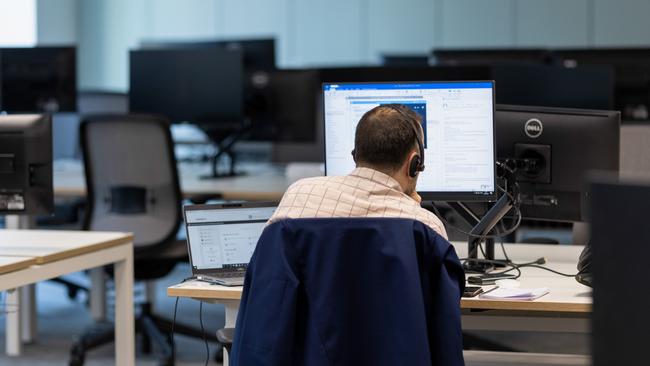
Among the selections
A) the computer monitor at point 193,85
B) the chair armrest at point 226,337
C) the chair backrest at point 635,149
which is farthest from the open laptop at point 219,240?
the computer monitor at point 193,85

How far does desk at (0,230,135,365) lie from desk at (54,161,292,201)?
3.18 feet

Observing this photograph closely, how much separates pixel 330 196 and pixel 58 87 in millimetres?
3280

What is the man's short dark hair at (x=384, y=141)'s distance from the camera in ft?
6.62

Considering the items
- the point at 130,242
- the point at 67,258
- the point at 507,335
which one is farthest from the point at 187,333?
the point at 507,335

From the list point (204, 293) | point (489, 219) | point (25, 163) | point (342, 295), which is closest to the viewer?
point (342, 295)

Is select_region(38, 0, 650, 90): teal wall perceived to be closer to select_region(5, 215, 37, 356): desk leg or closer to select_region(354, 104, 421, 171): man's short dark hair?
select_region(5, 215, 37, 356): desk leg

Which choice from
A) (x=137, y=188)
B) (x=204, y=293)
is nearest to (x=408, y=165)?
(x=204, y=293)

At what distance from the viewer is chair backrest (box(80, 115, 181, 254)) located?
3.92 metres

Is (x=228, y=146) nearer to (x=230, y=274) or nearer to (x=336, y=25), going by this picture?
(x=230, y=274)

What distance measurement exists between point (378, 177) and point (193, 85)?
2.74 meters

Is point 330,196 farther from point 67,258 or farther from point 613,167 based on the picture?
point 67,258

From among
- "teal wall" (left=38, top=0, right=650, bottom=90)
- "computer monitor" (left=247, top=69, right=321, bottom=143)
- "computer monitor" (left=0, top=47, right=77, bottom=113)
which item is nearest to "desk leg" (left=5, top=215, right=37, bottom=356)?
"computer monitor" (left=0, top=47, right=77, bottom=113)

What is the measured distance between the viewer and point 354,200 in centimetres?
195

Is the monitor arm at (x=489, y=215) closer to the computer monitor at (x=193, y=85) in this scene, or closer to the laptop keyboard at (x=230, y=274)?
the laptop keyboard at (x=230, y=274)
